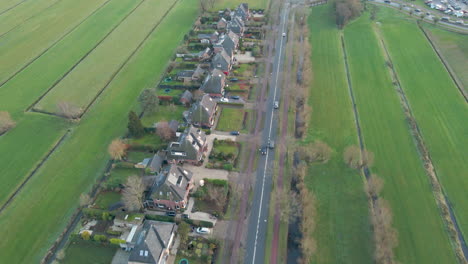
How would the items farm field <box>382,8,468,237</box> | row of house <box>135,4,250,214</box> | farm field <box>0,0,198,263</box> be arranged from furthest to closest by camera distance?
farm field <box>382,8,468,237</box> < row of house <box>135,4,250,214</box> < farm field <box>0,0,198,263</box>

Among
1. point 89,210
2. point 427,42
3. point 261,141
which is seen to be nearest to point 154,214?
point 89,210

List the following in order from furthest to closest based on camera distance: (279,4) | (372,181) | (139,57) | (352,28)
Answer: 1. (279,4)
2. (352,28)
3. (139,57)
4. (372,181)

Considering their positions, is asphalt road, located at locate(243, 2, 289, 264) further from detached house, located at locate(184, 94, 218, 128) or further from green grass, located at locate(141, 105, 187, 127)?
green grass, located at locate(141, 105, 187, 127)

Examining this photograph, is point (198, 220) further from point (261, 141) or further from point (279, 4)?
point (279, 4)

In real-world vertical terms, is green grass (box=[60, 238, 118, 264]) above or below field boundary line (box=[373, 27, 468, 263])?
below

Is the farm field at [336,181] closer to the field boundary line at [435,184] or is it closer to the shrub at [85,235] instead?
the field boundary line at [435,184]

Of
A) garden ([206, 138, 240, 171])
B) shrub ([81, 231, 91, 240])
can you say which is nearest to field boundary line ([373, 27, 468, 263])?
garden ([206, 138, 240, 171])
